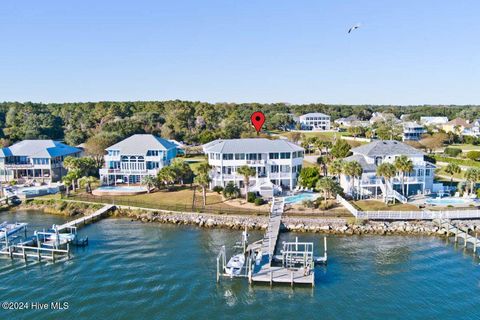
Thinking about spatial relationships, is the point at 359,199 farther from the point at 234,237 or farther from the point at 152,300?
the point at 152,300

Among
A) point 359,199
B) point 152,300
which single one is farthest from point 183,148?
point 152,300

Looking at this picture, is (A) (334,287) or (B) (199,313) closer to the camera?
(B) (199,313)

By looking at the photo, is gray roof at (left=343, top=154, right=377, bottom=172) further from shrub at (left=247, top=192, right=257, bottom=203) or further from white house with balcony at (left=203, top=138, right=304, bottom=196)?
shrub at (left=247, top=192, right=257, bottom=203)

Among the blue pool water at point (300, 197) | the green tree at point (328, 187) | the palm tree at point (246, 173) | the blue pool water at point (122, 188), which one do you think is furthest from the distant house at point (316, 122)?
the green tree at point (328, 187)

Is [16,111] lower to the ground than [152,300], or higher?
higher

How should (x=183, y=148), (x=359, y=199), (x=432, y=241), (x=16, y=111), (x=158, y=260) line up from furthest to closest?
(x=16, y=111) < (x=183, y=148) < (x=359, y=199) < (x=432, y=241) < (x=158, y=260)

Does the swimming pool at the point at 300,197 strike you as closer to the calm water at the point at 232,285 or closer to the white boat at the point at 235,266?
the calm water at the point at 232,285

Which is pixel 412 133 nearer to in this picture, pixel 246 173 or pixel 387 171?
pixel 387 171

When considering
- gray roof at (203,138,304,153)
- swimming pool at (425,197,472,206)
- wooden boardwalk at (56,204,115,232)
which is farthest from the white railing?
wooden boardwalk at (56,204,115,232)
